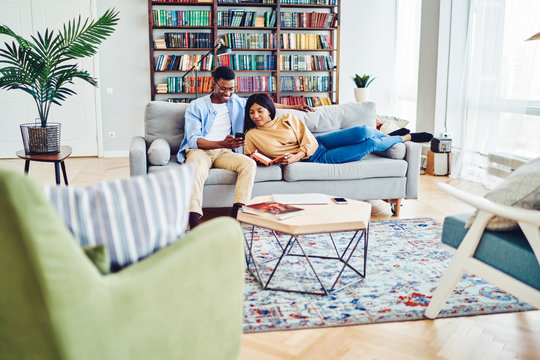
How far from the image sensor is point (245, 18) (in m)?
6.36

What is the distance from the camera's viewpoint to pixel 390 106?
6910mm

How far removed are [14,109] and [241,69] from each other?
9.68ft

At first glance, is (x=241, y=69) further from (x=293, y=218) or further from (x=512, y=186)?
(x=512, y=186)

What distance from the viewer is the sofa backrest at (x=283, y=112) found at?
3764mm

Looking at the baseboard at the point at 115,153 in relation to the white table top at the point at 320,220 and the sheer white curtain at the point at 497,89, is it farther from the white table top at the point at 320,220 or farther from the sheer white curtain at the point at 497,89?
the white table top at the point at 320,220

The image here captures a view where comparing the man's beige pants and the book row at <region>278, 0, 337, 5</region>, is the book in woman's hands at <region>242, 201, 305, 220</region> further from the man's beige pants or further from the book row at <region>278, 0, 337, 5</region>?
the book row at <region>278, 0, 337, 5</region>

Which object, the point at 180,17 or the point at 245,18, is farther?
the point at 245,18

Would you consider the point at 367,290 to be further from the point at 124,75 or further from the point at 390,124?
the point at 124,75

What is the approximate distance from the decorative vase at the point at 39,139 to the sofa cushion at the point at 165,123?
2.31 feet

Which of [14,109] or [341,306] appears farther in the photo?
[14,109]

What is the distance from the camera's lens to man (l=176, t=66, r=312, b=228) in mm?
3268

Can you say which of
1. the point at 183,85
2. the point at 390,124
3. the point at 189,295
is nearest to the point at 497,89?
the point at 390,124

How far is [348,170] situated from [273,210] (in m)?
1.39

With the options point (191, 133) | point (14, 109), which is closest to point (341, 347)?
point (191, 133)
